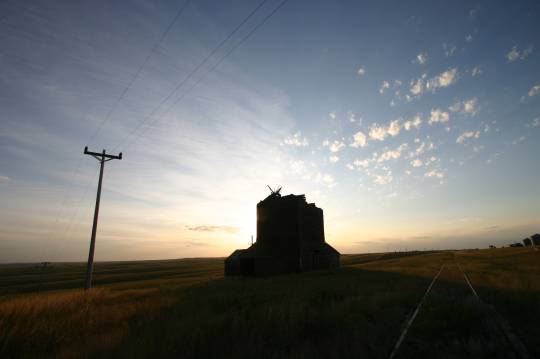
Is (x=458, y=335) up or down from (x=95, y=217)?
down

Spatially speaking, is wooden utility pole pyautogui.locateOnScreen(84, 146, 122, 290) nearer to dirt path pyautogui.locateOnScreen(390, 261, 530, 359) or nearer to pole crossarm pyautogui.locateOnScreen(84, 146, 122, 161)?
pole crossarm pyautogui.locateOnScreen(84, 146, 122, 161)

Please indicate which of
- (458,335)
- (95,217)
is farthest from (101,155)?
(458,335)

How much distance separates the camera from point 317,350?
221 inches

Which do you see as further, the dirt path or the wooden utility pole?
the wooden utility pole

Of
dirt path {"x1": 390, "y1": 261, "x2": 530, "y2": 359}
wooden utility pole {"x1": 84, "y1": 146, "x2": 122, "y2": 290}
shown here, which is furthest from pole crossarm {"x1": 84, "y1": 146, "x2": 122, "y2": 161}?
dirt path {"x1": 390, "y1": 261, "x2": 530, "y2": 359}

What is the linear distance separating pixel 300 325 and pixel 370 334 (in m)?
1.84

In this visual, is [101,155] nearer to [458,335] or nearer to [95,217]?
[95,217]

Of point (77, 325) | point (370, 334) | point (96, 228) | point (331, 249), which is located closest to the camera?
point (370, 334)

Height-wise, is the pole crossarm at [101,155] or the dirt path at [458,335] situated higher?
the pole crossarm at [101,155]

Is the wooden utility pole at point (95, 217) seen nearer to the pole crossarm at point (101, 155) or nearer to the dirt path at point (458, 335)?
the pole crossarm at point (101, 155)

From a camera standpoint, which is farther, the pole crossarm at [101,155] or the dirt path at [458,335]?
the pole crossarm at [101,155]

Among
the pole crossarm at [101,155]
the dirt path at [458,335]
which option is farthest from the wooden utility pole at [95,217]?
the dirt path at [458,335]

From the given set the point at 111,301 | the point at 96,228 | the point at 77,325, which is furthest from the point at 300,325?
the point at 96,228

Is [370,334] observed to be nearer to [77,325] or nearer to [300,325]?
[300,325]
